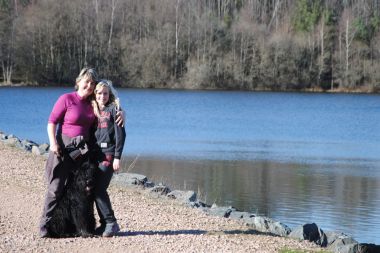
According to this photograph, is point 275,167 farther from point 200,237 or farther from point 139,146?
point 200,237

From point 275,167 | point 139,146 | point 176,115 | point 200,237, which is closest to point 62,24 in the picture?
point 176,115

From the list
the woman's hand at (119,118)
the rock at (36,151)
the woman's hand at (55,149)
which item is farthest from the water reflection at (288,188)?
the woman's hand at (55,149)

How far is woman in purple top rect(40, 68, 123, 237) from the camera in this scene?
903cm

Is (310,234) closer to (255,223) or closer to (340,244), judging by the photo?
(340,244)

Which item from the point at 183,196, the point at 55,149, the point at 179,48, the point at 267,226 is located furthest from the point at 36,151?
the point at 179,48

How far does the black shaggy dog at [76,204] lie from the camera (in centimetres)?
918

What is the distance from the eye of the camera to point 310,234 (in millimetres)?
12578

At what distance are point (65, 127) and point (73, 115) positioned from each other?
21 centimetres

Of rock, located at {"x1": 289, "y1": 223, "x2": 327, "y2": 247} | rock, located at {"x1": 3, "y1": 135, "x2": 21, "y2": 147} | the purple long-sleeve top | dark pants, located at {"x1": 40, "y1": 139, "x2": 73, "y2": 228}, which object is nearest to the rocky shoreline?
rock, located at {"x1": 289, "y1": 223, "x2": 327, "y2": 247}

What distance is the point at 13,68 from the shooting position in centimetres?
7850

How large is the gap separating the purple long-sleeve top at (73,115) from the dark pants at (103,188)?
443 millimetres

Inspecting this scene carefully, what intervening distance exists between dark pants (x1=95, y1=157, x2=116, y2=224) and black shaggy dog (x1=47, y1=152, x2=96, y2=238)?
8 cm

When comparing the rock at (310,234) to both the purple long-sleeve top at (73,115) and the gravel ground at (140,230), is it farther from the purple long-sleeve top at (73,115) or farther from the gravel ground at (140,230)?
the purple long-sleeve top at (73,115)

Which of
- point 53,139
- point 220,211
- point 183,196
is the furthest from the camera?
point 183,196
